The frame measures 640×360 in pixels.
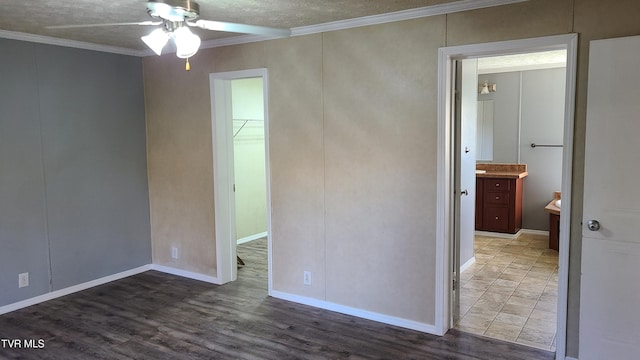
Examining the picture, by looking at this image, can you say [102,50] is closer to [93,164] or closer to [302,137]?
[93,164]

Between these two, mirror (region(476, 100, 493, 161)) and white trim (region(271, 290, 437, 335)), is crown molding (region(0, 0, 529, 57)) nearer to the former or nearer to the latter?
white trim (region(271, 290, 437, 335))

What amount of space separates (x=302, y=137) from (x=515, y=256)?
123 inches

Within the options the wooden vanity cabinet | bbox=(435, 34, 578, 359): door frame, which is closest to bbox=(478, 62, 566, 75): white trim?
the wooden vanity cabinet

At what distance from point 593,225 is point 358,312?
1.83 meters

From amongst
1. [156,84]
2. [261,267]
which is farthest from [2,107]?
[261,267]

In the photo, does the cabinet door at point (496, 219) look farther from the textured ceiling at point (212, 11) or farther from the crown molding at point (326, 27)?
the textured ceiling at point (212, 11)

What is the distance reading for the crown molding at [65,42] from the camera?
12.4ft

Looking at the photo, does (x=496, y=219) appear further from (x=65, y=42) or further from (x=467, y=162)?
(x=65, y=42)

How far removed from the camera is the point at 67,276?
4336mm

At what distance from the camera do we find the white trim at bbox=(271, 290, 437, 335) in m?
3.45

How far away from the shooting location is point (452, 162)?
338 centimetres

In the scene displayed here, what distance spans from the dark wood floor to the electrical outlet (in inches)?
8.4

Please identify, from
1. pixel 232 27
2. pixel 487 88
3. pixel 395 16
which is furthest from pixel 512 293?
pixel 487 88

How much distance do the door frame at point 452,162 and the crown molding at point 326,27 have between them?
0.83 ft
